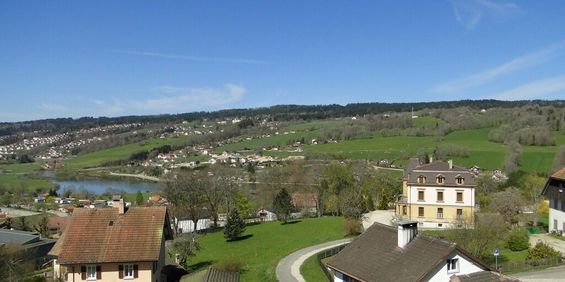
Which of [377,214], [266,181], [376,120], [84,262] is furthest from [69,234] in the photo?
[376,120]

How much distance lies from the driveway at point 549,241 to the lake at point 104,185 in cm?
11031

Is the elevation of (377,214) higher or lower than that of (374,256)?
lower

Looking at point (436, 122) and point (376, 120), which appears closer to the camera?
point (436, 122)

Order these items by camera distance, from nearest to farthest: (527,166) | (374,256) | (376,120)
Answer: (374,256)
(527,166)
(376,120)

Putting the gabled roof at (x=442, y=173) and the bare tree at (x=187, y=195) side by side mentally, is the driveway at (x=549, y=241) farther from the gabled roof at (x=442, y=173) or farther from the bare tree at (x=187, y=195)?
the bare tree at (x=187, y=195)

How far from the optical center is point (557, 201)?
4331 cm

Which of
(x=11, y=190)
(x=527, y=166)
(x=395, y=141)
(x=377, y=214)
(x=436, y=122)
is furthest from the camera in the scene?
(x=436, y=122)

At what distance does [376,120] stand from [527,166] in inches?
3485

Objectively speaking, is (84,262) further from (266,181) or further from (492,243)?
(266,181)

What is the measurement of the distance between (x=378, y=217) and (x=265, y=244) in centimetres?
1553

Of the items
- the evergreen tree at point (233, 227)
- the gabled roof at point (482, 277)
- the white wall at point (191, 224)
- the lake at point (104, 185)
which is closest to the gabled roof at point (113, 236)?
the gabled roof at point (482, 277)

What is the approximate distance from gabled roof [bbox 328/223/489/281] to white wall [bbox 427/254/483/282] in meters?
0.22

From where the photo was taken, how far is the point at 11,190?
12331cm

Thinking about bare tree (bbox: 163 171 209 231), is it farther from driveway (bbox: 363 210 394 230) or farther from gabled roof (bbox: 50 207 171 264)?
gabled roof (bbox: 50 207 171 264)
